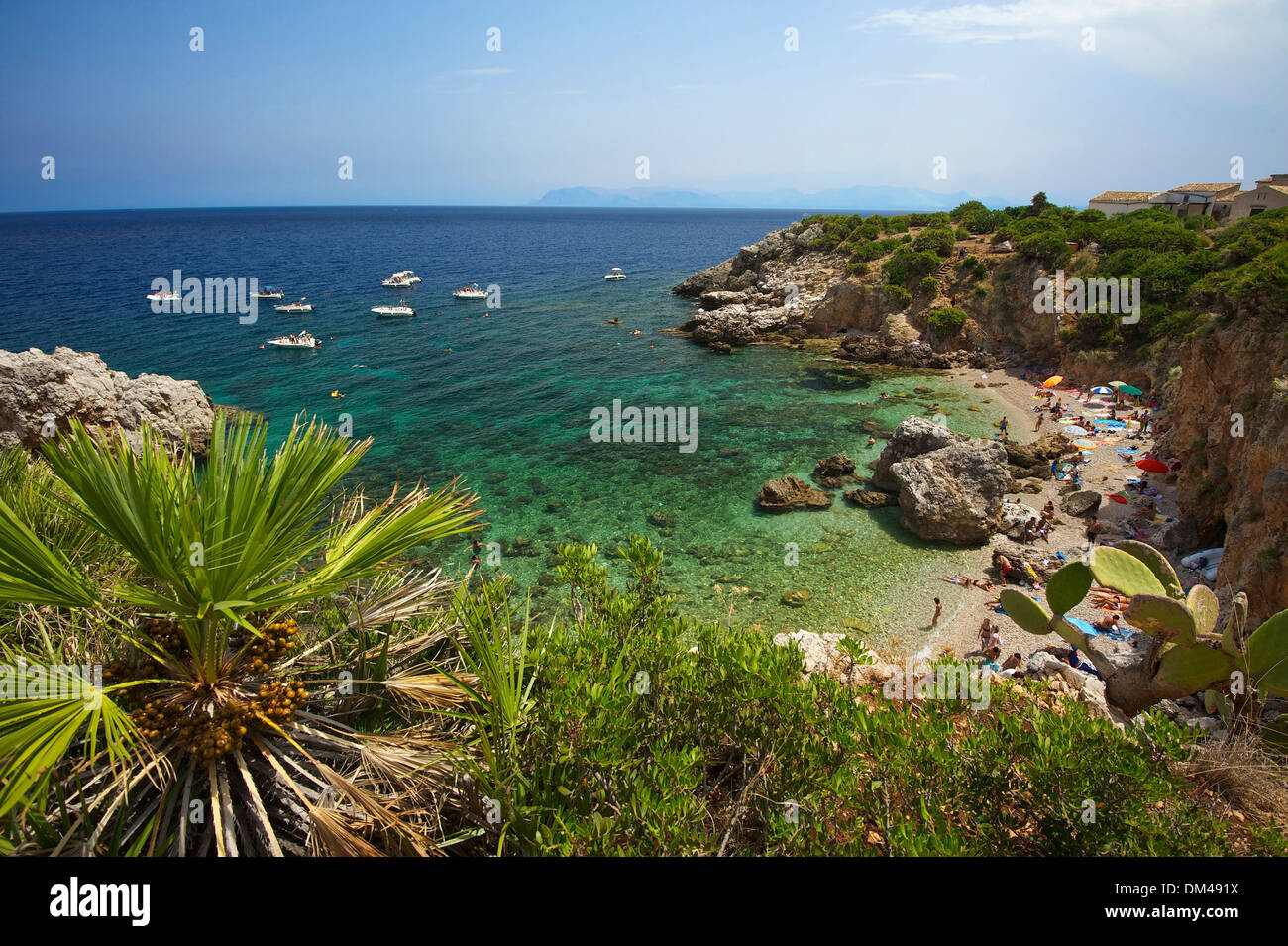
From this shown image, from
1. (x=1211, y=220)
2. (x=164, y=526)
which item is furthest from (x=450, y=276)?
(x=164, y=526)

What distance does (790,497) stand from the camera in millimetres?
22797

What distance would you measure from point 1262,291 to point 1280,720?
17483 millimetres

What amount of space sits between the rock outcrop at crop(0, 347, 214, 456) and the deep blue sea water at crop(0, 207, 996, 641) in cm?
411

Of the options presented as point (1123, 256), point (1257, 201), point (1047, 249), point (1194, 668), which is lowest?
point (1194, 668)

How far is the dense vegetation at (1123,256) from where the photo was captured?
2006cm

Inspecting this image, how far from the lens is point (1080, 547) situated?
19.3m

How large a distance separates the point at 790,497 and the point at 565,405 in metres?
16.4

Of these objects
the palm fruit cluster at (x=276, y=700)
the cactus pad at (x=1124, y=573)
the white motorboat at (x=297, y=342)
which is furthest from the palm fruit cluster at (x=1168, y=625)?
the white motorboat at (x=297, y=342)

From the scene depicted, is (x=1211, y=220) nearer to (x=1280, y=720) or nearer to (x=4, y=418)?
(x=1280, y=720)

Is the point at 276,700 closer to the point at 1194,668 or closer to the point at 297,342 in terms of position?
the point at 1194,668

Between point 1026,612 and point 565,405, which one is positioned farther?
point 565,405

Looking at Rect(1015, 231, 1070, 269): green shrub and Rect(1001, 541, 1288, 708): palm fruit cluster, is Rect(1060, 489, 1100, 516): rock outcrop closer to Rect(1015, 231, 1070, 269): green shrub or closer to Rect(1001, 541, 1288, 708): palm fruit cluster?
Rect(1001, 541, 1288, 708): palm fruit cluster

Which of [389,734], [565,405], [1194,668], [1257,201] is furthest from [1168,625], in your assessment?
[1257,201]

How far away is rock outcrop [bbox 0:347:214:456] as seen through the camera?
22.0 metres
